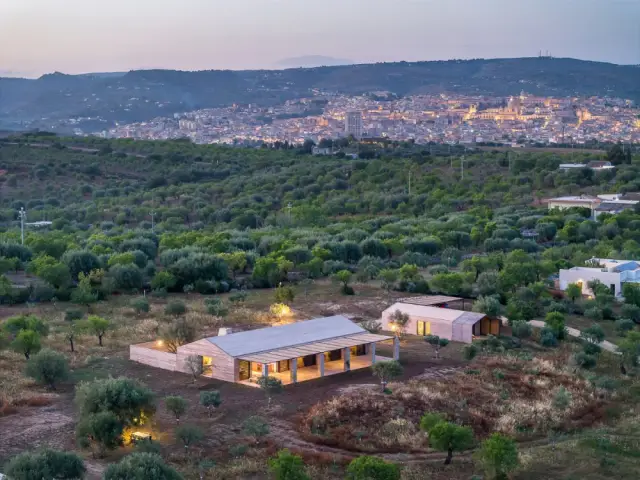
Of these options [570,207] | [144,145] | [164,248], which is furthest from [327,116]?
[164,248]

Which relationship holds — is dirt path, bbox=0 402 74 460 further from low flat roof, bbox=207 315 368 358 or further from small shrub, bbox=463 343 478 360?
small shrub, bbox=463 343 478 360

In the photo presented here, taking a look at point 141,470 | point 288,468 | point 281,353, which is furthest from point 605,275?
point 141,470

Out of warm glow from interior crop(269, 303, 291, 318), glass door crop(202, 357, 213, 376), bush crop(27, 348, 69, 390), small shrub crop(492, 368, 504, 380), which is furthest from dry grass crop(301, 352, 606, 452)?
warm glow from interior crop(269, 303, 291, 318)

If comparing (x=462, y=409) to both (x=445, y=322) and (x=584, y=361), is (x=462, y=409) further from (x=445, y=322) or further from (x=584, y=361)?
(x=445, y=322)

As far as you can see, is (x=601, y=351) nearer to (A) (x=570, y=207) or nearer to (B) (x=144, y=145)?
(A) (x=570, y=207)

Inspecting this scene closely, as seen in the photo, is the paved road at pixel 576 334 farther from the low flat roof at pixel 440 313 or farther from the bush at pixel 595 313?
the low flat roof at pixel 440 313

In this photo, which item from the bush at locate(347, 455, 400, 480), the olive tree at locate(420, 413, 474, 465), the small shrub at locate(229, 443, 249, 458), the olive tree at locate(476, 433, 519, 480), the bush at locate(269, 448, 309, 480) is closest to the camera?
the bush at locate(347, 455, 400, 480)
